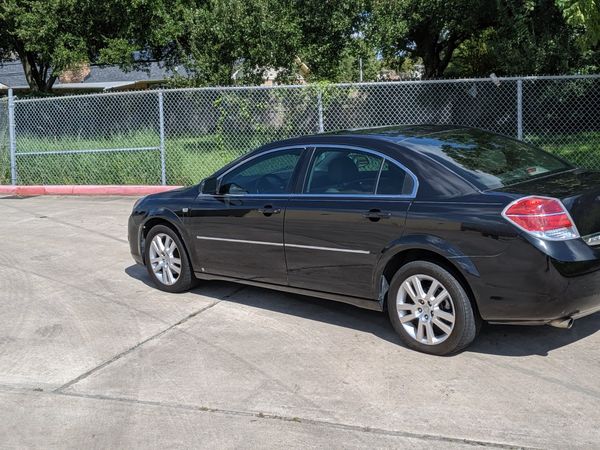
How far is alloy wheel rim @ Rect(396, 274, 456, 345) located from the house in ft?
108

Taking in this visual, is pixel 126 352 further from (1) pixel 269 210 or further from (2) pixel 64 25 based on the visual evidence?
(2) pixel 64 25

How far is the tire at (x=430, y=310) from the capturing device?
15.6 ft

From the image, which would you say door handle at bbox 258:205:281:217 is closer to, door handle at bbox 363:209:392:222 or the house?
door handle at bbox 363:209:392:222

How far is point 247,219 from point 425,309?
182 cm

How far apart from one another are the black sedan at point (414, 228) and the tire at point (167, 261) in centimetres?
14

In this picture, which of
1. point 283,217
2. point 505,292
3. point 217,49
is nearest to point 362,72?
point 217,49

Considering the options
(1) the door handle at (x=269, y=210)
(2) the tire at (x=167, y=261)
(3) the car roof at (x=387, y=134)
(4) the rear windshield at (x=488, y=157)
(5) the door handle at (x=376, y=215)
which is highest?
(3) the car roof at (x=387, y=134)

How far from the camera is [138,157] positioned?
13484mm

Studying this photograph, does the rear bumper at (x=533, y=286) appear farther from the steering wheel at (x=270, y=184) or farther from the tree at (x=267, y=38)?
the tree at (x=267, y=38)

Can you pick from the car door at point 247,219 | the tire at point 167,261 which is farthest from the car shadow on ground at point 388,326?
the car door at point 247,219

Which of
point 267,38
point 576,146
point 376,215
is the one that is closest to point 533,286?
point 376,215

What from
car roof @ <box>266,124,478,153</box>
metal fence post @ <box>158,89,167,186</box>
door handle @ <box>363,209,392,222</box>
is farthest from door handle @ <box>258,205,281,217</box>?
metal fence post @ <box>158,89,167,186</box>

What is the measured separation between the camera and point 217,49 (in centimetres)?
1625

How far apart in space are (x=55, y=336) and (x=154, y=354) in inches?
41.3
